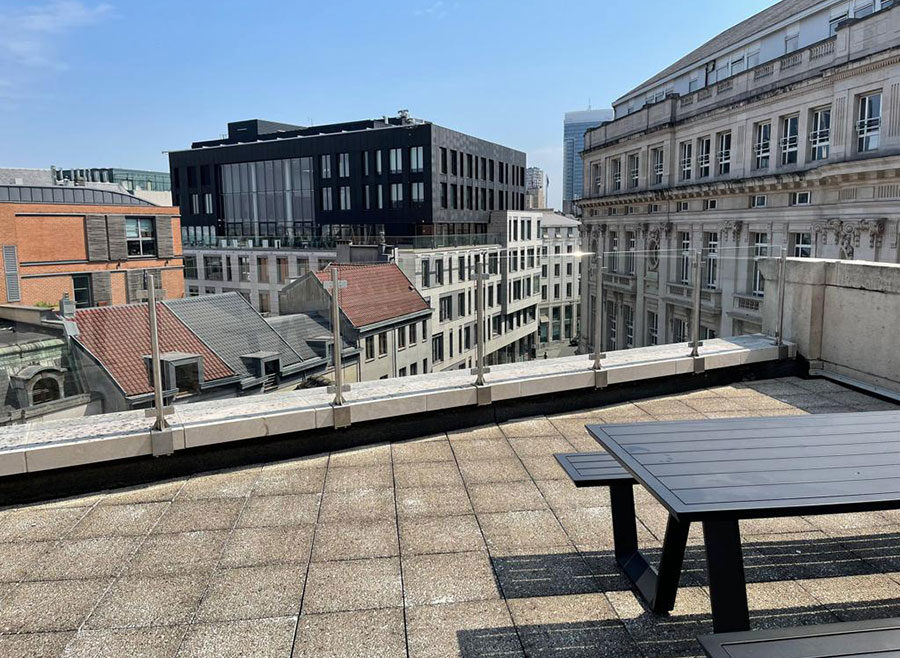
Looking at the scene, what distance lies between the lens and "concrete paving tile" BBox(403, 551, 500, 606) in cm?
391

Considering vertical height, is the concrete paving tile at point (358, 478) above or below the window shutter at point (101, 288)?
below

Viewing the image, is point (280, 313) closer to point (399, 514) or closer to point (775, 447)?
point (399, 514)

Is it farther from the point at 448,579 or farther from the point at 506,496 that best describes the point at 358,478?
the point at 448,579

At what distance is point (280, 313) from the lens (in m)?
6.84

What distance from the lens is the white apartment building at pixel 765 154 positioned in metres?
26.7

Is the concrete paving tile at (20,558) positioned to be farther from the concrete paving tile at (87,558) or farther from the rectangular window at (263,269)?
the rectangular window at (263,269)

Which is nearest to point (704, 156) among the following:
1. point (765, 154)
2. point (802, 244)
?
point (765, 154)

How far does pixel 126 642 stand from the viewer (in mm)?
3521

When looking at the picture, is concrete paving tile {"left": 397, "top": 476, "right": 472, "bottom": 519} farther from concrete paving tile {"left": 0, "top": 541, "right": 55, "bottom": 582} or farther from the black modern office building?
the black modern office building

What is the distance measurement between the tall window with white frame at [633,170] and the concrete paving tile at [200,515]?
163 feet

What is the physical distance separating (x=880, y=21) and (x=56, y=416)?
33.4 metres

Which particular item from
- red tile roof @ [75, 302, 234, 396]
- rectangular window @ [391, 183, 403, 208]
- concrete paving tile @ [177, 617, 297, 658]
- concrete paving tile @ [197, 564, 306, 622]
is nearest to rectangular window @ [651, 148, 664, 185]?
rectangular window @ [391, 183, 403, 208]

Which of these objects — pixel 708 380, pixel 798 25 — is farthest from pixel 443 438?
pixel 798 25

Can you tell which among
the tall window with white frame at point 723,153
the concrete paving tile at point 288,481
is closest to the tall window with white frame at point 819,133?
the tall window with white frame at point 723,153
